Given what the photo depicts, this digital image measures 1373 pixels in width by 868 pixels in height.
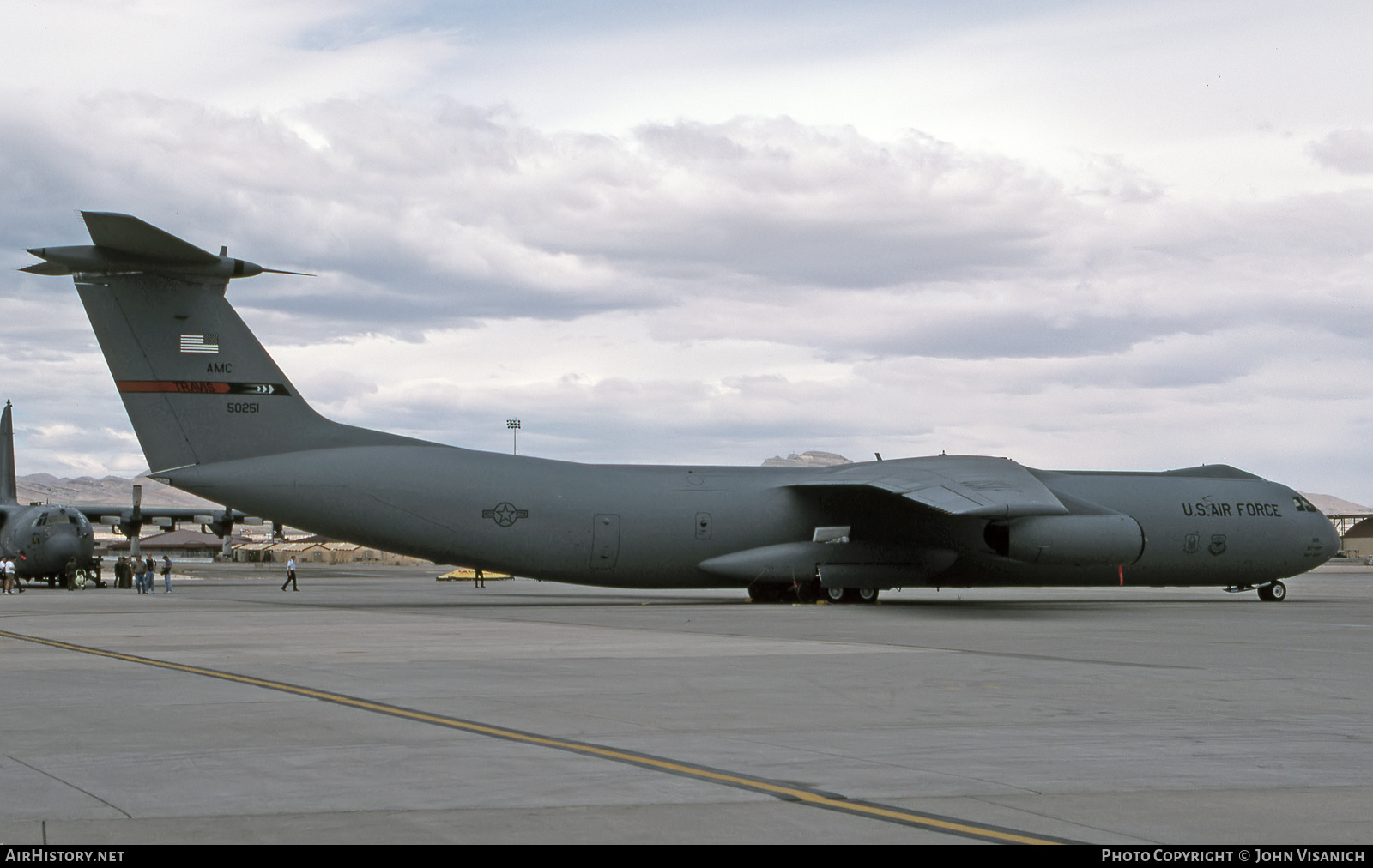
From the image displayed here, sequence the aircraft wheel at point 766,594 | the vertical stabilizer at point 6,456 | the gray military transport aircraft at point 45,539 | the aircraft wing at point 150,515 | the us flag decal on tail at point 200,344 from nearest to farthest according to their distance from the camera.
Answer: the us flag decal on tail at point 200,344 → the aircraft wheel at point 766,594 → the gray military transport aircraft at point 45,539 → the vertical stabilizer at point 6,456 → the aircraft wing at point 150,515

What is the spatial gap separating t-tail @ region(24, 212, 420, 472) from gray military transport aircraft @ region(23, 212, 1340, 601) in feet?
0.11

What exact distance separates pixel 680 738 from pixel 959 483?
20297mm

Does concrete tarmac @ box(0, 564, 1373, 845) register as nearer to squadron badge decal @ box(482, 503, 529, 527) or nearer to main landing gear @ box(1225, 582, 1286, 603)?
squadron badge decal @ box(482, 503, 529, 527)

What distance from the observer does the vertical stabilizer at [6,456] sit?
53188mm

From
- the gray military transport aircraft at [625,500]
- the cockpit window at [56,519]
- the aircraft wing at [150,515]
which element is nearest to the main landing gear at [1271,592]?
the gray military transport aircraft at [625,500]

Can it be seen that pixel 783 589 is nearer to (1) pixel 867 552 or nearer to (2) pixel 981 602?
(1) pixel 867 552

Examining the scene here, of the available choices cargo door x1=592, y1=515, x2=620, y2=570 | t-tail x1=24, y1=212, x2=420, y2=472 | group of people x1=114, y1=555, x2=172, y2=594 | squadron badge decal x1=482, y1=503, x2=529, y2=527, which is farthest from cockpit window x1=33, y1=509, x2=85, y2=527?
cargo door x1=592, y1=515, x2=620, y2=570

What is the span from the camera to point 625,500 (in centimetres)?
2928

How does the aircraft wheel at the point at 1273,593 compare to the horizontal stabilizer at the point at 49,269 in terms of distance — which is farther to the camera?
the aircraft wheel at the point at 1273,593

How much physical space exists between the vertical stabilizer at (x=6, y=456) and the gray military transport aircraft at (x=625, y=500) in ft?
102

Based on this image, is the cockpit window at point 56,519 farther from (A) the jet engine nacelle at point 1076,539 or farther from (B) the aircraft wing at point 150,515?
(A) the jet engine nacelle at point 1076,539

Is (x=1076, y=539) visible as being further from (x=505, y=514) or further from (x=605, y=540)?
(x=505, y=514)

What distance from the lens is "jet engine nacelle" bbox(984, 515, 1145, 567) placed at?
27641mm
